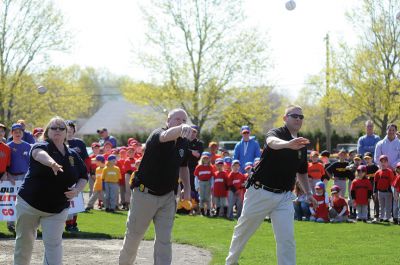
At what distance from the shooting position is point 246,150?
708 inches

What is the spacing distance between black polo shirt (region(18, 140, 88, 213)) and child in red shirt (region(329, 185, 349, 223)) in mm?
10298

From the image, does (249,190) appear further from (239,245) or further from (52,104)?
(52,104)

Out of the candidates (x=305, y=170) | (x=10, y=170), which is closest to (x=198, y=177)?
(x=10, y=170)

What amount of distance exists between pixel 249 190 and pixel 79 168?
2107mm

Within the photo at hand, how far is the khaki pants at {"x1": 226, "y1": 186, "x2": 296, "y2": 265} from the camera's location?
8.14 metres

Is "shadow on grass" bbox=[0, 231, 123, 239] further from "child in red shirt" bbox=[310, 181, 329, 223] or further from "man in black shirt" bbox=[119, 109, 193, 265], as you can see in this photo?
"child in red shirt" bbox=[310, 181, 329, 223]

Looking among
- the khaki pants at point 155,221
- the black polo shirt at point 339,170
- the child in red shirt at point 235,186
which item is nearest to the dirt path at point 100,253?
the khaki pants at point 155,221

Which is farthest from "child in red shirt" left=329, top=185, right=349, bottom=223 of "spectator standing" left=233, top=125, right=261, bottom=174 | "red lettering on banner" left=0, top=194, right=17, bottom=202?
"red lettering on banner" left=0, top=194, right=17, bottom=202

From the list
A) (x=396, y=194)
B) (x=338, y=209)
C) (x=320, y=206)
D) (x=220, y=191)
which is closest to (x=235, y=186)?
(x=220, y=191)

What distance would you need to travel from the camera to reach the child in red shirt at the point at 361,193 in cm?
1720

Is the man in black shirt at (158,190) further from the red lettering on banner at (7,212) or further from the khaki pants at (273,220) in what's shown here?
the red lettering on banner at (7,212)

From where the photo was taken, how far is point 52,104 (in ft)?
148

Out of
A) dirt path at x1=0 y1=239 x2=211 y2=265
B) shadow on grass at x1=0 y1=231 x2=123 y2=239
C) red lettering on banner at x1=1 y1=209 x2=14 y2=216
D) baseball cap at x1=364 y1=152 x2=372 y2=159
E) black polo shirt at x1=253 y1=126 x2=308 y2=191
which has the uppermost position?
black polo shirt at x1=253 y1=126 x2=308 y2=191

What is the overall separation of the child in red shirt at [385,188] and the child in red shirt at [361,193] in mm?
330
